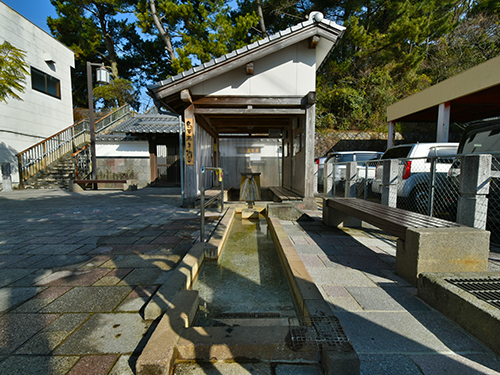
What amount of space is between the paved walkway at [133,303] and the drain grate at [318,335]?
5.2 inches

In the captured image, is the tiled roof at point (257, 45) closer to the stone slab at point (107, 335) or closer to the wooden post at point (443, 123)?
the stone slab at point (107, 335)

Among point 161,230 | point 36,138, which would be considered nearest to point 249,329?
point 161,230

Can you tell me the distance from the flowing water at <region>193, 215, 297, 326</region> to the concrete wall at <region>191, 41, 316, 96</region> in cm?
426

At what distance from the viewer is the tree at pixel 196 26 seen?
15258 millimetres

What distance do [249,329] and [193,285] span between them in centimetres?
126

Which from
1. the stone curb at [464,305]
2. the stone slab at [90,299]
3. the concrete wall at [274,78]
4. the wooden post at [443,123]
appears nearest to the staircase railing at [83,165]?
the concrete wall at [274,78]

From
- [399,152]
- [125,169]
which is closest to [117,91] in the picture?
[125,169]

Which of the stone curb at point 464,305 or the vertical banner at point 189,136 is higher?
the vertical banner at point 189,136

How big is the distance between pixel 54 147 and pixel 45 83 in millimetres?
3935

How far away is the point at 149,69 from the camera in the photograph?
75.3ft

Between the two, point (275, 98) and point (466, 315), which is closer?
point (466, 315)

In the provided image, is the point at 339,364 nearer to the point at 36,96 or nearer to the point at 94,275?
the point at 94,275

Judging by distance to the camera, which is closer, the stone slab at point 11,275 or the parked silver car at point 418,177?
the stone slab at point 11,275

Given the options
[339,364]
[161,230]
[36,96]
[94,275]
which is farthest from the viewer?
[36,96]
